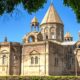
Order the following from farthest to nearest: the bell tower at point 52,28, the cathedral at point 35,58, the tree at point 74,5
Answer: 1. the bell tower at point 52,28
2. the cathedral at point 35,58
3. the tree at point 74,5

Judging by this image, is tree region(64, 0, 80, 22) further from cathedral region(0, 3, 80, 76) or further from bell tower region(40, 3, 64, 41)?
bell tower region(40, 3, 64, 41)

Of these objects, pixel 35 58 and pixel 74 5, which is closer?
pixel 74 5

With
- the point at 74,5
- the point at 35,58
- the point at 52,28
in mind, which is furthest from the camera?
the point at 52,28

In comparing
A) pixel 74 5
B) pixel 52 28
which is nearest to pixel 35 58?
pixel 52 28

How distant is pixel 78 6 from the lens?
3.75m

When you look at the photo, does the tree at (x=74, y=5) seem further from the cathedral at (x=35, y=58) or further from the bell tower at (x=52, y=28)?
the bell tower at (x=52, y=28)

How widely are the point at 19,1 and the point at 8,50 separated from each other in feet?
127

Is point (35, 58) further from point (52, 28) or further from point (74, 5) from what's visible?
point (74, 5)

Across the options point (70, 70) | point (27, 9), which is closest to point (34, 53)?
point (70, 70)

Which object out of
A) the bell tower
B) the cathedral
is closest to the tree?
the cathedral

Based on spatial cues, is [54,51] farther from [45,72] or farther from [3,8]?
[3,8]

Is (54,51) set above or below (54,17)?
below

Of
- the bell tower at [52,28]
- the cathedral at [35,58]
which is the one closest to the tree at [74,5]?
the cathedral at [35,58]

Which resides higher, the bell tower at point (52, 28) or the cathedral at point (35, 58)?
the bell tower at point (52, 28)
